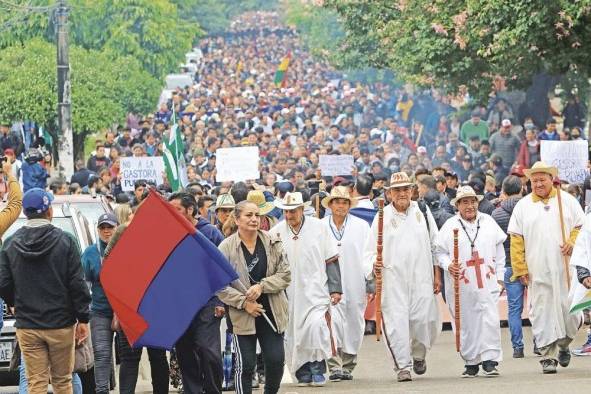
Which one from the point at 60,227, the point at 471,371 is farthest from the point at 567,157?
the point at 60,227

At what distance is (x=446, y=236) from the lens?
16.9 meters

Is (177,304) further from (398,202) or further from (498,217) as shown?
(498,217)

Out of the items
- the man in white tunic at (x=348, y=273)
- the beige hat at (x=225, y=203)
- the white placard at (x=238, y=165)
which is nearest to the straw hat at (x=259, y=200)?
the beige hat at (x=225, y=203)

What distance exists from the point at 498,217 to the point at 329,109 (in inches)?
1515

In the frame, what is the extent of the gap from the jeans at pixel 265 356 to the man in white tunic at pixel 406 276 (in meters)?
2.63

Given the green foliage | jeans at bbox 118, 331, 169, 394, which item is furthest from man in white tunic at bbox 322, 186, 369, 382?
the green foliage

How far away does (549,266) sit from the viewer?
17.0 metres

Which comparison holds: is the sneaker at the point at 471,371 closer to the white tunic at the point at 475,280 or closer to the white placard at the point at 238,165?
the white tunic at the point at 475,280

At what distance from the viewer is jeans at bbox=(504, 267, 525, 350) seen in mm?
18438

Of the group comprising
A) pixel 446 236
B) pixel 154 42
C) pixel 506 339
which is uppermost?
pixel 154 42

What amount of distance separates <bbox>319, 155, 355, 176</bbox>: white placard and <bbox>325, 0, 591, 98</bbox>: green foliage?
84.6 inches

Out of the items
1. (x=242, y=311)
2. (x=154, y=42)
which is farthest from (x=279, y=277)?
(x=154, y=42)

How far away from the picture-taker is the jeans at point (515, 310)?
18.4 meters

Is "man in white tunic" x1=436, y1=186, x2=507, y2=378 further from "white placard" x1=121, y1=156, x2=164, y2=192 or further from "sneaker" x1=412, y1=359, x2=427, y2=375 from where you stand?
"white placard" x1=121, y1=156, x2=164, y2=192
